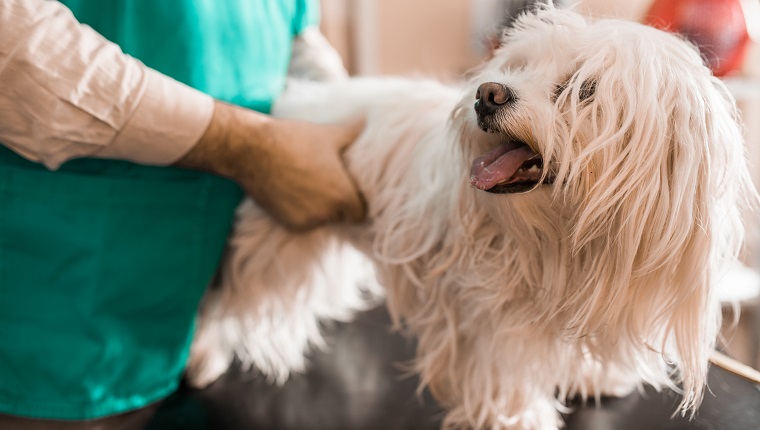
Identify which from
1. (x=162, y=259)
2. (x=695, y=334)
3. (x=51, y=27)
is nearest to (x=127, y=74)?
(x=51, y=27)

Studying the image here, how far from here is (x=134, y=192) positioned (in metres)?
0.71

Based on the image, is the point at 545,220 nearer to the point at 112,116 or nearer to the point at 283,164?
the point at 283,164

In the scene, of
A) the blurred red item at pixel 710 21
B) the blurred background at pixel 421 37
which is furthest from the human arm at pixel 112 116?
the blurred background at pixel 421 37

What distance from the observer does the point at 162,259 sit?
0.75 m

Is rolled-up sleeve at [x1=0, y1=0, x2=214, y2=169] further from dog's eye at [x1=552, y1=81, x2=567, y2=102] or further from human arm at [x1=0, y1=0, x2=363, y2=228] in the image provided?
dog's eye at [x1=552, y1=81, x2=567, y2=102]

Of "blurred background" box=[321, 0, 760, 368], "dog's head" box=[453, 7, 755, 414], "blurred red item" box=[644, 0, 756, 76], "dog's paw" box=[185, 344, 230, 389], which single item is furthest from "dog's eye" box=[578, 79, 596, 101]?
"blurred background" box=[321, 0, 760, 368]

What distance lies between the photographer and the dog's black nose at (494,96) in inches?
20.9

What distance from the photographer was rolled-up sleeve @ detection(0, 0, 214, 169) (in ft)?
1.85

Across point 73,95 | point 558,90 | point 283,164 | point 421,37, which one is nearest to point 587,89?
point 558,90

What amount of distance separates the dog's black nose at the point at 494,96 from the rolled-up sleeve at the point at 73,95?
0.94 ft

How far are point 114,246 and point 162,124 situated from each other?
169mm

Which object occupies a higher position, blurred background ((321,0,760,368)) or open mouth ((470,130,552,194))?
open mouth ((470,130,552,194))

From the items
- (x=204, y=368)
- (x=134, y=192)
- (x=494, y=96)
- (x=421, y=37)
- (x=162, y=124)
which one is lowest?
(x=204, y=368)

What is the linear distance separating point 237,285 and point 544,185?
46 cm
